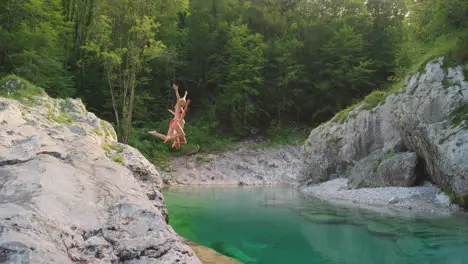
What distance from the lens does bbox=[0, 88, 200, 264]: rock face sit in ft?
12.5

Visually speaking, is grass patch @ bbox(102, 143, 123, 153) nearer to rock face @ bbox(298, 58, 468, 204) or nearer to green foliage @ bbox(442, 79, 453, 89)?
rock face @ bbox(298, 58, 468, 204)

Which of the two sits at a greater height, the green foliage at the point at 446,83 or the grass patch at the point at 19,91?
the green foliage at the point at 446,83

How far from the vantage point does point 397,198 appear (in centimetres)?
1390

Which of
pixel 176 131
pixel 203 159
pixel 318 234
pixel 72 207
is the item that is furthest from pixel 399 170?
pixel 203 159

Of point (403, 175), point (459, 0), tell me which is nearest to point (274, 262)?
point (403, 175)

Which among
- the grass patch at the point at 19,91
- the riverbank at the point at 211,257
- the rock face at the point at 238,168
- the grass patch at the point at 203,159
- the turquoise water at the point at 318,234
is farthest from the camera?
the grass patch at the point at 203,159

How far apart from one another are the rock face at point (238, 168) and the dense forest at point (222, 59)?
2680 millimetres

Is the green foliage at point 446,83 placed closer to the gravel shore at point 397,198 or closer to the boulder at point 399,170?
the boulder at point 399,170

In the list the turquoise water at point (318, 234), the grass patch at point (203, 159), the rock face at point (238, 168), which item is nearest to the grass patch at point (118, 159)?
the turquoise water at point (318, 234)

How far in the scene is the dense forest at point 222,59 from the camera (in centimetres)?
2609

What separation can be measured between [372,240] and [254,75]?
26300mm

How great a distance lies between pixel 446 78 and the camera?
43.7 feet

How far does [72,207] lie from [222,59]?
30.5m

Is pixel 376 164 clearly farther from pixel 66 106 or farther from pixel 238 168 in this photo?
pixel 66 106
